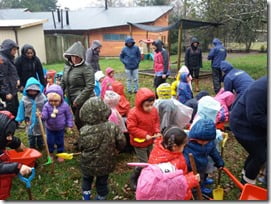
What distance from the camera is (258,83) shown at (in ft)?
10.4

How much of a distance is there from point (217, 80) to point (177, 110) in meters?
4.95

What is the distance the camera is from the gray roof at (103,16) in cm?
2490

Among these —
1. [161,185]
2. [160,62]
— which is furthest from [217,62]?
[161,185]

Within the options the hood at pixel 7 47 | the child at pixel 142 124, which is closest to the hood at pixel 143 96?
the child at pixel 142 124

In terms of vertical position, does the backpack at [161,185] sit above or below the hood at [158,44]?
below

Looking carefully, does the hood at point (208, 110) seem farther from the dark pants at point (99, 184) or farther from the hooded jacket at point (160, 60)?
the hooded jacket at point (160, 60)

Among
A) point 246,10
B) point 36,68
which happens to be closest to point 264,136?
point 36,68

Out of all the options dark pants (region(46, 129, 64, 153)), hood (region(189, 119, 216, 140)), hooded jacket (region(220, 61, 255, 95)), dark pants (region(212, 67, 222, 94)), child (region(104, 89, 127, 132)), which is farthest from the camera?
dark pants (region(212, 67, 222, 94))

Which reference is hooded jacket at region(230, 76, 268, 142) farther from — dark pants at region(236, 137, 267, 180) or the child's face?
the child's face

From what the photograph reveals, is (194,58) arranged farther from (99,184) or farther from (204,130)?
(99,184)

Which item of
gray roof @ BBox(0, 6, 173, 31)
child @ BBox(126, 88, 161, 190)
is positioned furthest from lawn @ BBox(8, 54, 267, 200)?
gray roof @ BBox(0, 6, 173, 31)

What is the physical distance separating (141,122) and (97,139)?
0.83 metres

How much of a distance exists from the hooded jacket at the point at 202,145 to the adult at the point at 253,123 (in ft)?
1.38

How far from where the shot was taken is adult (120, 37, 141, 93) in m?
9.17
